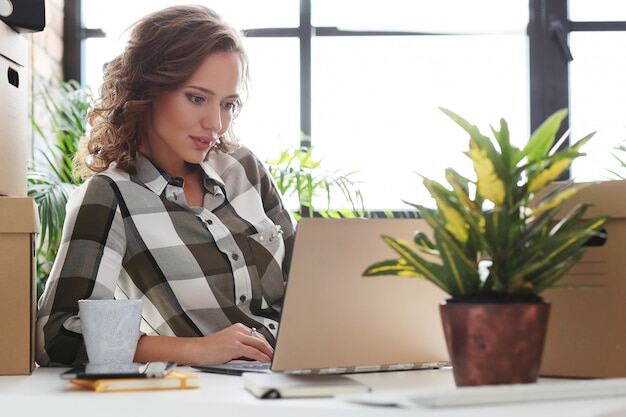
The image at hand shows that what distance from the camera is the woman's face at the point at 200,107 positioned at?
1985 millimetres

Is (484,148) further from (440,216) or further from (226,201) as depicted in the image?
(226,201)

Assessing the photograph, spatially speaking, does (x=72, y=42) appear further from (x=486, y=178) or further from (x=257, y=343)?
(x=486, y=178)

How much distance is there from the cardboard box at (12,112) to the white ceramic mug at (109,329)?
42 cm

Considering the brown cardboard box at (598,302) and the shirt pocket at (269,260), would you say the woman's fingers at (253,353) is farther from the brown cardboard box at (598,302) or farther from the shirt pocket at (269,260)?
the brown cardboard box at (598,302)

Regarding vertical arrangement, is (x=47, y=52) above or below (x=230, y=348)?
above

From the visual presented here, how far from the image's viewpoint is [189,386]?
1130 mm

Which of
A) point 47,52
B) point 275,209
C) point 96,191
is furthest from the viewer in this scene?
point 47,52

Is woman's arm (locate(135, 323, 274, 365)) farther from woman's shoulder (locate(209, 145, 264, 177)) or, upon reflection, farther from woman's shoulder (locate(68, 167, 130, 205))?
woman's shoulder (locate(209, 145, 264, 177))

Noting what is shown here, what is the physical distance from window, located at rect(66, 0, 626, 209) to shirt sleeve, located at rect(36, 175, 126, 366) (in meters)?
1.84

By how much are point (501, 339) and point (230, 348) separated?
668mm

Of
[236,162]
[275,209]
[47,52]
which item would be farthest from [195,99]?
[47,52]

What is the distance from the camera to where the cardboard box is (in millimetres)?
1612

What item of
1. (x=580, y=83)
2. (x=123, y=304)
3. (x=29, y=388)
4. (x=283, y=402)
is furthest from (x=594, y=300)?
(x=580, y=83)

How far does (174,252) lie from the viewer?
1.94 metres
